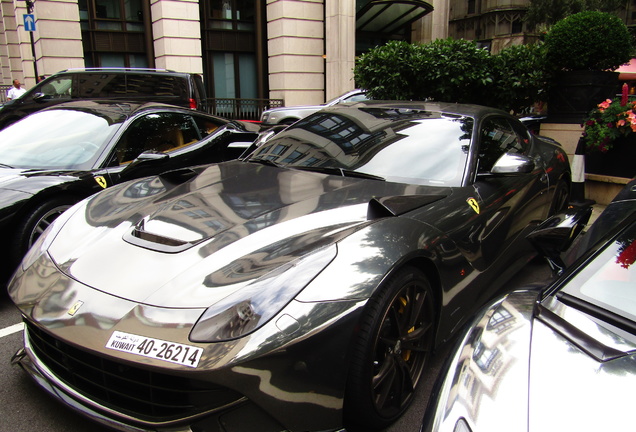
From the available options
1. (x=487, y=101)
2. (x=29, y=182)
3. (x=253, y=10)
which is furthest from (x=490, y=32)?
(x=29, y=182)

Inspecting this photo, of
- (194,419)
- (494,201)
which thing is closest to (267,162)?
(494,201)

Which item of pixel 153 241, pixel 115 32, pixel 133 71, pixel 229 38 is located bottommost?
pixel 153 241

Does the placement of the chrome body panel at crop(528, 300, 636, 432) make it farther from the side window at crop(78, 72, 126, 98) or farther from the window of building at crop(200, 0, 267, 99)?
the window of building at crop(200, 0, 267, 99)

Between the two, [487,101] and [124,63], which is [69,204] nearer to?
[487,101]

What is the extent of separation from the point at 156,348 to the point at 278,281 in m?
0.50

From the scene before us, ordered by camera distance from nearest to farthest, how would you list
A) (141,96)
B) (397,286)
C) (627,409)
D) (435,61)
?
(627,409)
(397,286)
(435,61)
(141,96)

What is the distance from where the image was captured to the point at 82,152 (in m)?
4.28

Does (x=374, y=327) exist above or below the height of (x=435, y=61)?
below

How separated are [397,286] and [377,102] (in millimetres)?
2233

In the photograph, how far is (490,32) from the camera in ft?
130

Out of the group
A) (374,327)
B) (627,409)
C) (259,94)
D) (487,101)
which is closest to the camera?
(627,409)

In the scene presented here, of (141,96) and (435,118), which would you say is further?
(141,96)

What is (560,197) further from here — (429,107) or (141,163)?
(141,163)

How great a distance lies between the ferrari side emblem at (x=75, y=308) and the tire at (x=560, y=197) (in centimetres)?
362
